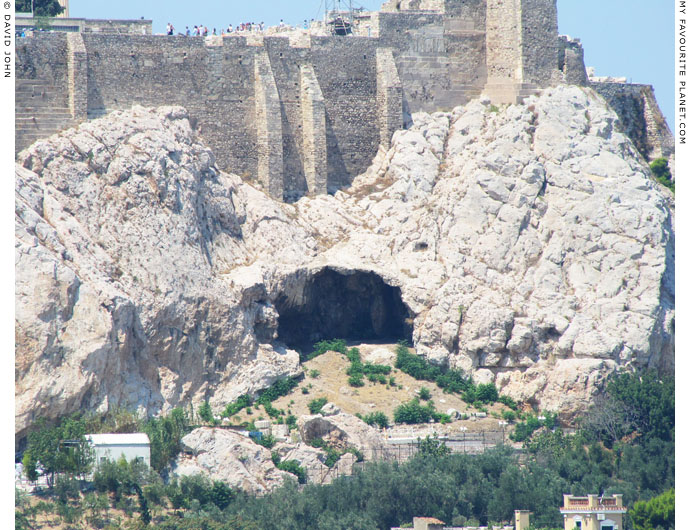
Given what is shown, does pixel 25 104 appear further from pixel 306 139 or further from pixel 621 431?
pixel 621 431

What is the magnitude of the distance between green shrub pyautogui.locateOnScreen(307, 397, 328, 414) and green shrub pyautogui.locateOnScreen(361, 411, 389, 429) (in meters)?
1.45

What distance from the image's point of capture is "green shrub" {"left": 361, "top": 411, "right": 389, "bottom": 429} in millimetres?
60500

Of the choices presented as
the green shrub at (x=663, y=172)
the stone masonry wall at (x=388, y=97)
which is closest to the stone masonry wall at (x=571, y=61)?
the green shrub at (x=663, y=172)

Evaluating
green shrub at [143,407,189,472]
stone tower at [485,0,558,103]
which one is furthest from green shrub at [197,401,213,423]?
stone tower at [485,0,558,103]

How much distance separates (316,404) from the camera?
60.6m

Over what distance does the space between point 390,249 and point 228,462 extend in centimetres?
1236

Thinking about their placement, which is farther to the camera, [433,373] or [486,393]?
[433,373]

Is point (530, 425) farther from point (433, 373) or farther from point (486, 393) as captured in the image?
point (433, 373)

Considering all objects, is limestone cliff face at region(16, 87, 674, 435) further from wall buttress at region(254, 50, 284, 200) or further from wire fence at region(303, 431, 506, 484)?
wire fence at region(303, 431, 506, 484)

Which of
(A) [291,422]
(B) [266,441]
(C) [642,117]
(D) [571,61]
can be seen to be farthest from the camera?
(C) [642,117]

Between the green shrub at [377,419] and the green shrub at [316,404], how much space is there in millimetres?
1447

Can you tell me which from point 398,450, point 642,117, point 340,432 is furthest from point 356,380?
point 642,117

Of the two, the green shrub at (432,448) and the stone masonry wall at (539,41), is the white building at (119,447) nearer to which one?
the green shrub at (432,448)

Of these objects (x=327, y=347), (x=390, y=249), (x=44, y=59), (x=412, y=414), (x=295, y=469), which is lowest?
(x=295, y=469)
